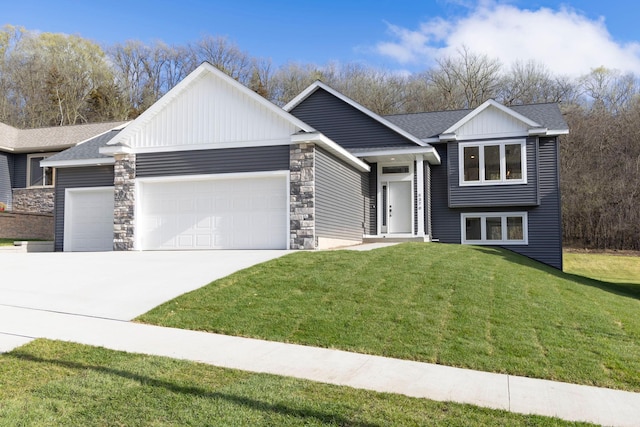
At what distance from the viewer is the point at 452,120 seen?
21516 mm

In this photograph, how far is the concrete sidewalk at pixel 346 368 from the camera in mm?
5020

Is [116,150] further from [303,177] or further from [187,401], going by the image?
[187,401]

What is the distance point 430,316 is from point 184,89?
10797 mm

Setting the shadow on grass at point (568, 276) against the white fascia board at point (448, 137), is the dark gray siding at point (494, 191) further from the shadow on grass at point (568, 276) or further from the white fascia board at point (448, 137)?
the shadow on grass at point (568, 276)

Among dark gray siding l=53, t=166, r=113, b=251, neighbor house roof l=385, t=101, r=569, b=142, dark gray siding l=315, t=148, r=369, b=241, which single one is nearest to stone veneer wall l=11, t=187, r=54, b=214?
dark gray siding l=53, t=166, r=113, b=251

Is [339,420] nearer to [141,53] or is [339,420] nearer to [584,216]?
[584,216]

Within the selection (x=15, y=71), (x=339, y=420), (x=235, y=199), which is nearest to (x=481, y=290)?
(x=339, y=420)

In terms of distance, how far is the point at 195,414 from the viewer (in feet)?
14.1

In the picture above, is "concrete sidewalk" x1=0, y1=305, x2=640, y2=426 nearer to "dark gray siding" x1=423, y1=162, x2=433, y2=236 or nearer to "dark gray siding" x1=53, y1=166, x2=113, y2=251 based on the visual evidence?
"dark gray siding" x1=53, y1=166, x2=113, y2=251

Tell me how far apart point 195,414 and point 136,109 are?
40623 mm

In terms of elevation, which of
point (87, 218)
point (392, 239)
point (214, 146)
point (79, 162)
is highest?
point (214, 146)

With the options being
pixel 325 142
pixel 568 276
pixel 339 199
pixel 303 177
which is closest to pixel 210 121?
pixel 303 177

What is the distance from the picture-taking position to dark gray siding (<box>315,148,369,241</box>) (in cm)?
1482

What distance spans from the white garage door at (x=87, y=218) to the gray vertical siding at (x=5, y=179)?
10.4m
